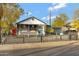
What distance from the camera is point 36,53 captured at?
6527 millimetres

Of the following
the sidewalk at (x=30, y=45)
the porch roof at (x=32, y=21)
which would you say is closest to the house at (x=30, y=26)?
the porch roof at (x=32, y=21)

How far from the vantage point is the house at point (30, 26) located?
6.52 meters

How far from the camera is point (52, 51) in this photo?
21.5 feet

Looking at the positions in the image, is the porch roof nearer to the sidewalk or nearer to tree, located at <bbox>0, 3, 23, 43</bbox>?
tree, located at <bbox>0, 3, 23, 43</bbox>

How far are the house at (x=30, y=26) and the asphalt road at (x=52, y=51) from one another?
19 cm

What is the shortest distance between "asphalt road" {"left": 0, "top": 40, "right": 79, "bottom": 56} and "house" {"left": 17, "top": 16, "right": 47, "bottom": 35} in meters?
0.19

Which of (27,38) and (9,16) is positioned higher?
(9,16)

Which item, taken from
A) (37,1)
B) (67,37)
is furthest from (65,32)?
(37,1)

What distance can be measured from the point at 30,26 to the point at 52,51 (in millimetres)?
354

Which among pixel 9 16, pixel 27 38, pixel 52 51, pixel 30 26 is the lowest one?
pixel 52 51

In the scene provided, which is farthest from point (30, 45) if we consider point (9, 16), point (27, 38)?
point (9, 16)

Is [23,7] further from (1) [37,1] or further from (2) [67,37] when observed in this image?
(2) [67,37]

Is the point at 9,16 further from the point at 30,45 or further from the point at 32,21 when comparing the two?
the point at 30,45

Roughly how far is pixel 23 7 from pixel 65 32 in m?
0.53
